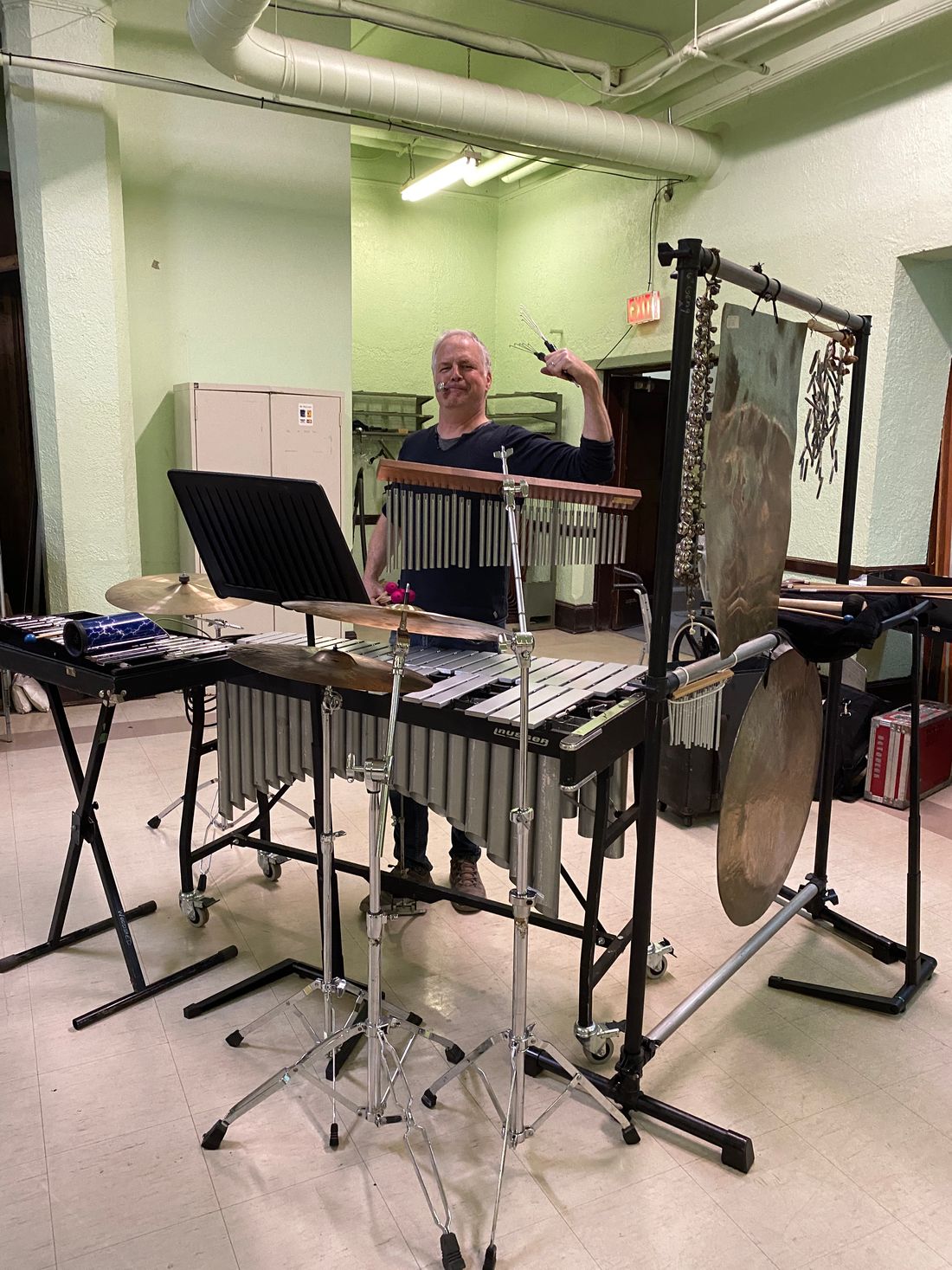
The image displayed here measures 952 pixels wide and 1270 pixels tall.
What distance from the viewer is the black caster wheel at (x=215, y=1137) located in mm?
1841

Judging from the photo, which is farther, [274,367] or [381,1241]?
[274,367]

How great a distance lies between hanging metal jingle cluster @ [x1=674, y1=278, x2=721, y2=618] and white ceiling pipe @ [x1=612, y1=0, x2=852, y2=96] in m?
3.19

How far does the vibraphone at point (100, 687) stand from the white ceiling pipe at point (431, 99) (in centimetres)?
276

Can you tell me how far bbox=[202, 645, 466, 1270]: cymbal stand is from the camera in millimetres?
1602

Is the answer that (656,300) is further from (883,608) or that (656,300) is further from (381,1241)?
(381,1241)

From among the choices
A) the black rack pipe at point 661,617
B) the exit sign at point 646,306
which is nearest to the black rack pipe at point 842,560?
the black rack pipe at point 661,617

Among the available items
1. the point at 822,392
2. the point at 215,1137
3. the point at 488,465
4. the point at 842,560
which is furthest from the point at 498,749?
the point at 842,560

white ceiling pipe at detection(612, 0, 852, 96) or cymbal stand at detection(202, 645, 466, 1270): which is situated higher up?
white ceiling pipe at detection(612, 0, 852, 96)

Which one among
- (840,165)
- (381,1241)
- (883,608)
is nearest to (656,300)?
(840,165)

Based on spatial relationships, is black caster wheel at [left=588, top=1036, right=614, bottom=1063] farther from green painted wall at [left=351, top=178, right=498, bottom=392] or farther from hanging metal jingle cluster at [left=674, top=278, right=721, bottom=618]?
green painted wall at [left=351, top=178, right=498, bottom=392]

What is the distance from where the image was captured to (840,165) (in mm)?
4617

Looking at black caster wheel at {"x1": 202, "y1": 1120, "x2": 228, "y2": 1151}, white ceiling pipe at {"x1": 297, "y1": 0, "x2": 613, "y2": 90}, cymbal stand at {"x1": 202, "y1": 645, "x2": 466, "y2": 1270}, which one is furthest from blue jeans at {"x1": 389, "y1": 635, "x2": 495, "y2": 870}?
white ceiling pipe at {"x1": 297, "y1": 0, "x2": 613, "y2": 90}

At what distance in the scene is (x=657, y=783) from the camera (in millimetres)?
1855

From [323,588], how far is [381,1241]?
119cm
